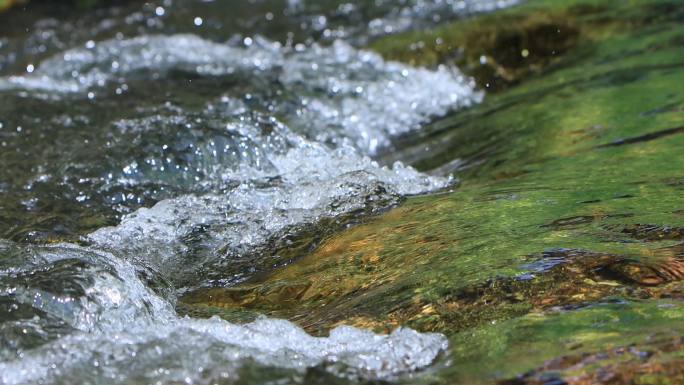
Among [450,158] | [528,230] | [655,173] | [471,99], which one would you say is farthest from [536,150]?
[471,99]

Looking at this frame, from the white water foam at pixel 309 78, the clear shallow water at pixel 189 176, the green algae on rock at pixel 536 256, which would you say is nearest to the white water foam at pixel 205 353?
the clear shallow water at pixel 189 176

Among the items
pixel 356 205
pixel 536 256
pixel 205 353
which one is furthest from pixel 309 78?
pixel 205 353

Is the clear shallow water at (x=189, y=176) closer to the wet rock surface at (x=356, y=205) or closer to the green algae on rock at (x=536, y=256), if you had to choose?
the wet rock surface at (x=356, y=205)

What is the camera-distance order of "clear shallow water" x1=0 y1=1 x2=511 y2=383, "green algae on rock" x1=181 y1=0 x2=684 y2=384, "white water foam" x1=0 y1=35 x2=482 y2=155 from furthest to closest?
1. "white water foam" x1=0 y1=35 x2=482 y2=155
2. "clear shallow water" x1=0 y1=1 x2=511 y2=383
3. "green algae on rock" x1=181 y1=0 x2=684 y2=384

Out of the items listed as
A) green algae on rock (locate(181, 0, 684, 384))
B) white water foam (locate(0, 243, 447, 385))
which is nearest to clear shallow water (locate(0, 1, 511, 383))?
white water foam (locate(0, 243, 447, 385))

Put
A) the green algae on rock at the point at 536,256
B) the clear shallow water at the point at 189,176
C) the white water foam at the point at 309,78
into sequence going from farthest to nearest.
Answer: the white water foam at the point at 309,78 → the clear shallow water at the point at 189,176 → the green algae on rock at the point at 536,256

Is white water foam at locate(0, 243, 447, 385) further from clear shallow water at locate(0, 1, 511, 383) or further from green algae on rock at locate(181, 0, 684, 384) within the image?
green algae on rock at locate(181, 0, 684, 384)

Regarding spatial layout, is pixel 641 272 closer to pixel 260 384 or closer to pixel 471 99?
pixel 260 384

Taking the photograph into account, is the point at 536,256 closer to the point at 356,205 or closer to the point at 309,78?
the point at 356,205
